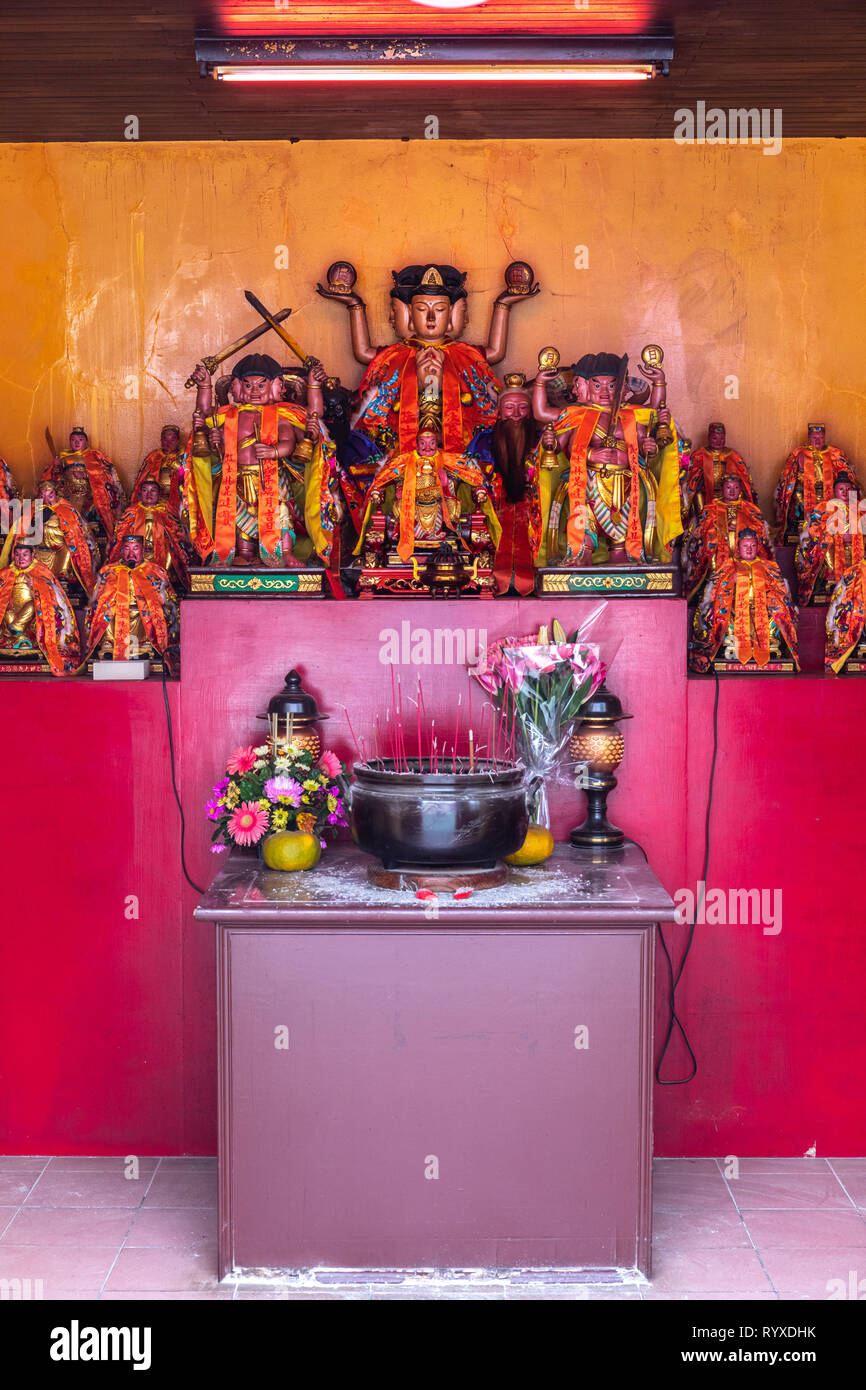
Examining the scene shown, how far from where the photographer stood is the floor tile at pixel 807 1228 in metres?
3.05

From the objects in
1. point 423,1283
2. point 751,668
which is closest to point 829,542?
point 751,668

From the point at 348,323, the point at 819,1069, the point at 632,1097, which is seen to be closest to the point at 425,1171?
the point at 632,1097

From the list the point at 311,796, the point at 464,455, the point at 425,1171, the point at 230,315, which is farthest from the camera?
the point at 230,315

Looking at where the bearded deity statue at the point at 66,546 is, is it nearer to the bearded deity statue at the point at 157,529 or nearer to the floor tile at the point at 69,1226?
the bearded deity statue at the point at 157,529

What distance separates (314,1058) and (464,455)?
2.22 meters

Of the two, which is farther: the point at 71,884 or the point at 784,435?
the point at 784,435

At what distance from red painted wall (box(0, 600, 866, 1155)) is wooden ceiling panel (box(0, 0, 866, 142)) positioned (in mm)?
1697

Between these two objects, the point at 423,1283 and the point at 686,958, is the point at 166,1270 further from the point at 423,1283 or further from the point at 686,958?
the point at 686,958

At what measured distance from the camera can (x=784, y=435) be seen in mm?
4898

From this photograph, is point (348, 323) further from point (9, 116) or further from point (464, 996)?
point (464, 996)

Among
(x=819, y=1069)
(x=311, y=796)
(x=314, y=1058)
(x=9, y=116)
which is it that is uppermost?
(x=9, y=116)

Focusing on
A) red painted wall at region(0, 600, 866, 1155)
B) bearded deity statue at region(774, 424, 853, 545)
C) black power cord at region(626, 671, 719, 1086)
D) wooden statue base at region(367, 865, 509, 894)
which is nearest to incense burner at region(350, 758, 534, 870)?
wooden statue base at region(367, 865, 509, 894)

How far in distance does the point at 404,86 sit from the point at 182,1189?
3443mm

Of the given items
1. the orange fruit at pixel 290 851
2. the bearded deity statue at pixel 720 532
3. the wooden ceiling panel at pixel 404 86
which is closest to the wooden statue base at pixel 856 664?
the bearded deity statue at pixel 720 532
